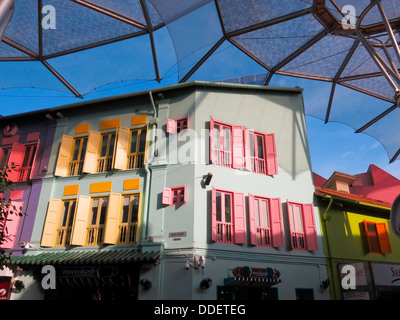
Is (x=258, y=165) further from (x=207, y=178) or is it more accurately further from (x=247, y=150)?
(x=207, y=178)

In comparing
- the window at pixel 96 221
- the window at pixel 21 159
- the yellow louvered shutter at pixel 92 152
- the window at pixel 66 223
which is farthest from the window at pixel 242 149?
the window at pixel 21 159

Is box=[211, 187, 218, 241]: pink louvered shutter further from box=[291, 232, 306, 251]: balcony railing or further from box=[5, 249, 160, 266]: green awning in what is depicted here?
box=[291, 232, 306, 251]: balcony railing

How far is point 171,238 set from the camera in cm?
1188

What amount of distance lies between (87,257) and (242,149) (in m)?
7.31

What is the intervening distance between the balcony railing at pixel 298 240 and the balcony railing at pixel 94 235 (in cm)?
764

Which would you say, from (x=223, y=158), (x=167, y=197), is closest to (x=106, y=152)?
(x=167, y=197)

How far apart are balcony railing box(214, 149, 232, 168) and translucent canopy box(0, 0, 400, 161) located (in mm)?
4056

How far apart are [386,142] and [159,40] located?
46.9 ft

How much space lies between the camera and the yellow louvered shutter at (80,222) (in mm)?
12820

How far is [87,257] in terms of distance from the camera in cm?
1182

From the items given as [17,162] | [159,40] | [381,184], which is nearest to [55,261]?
[17,162]

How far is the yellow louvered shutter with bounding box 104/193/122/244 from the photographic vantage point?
12.5 m

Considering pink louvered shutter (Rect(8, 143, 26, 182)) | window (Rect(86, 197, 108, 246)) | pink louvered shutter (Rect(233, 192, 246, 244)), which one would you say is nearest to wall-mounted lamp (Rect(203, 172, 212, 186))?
pink louvered shutter (Rect(233, 192, 246, 244))
